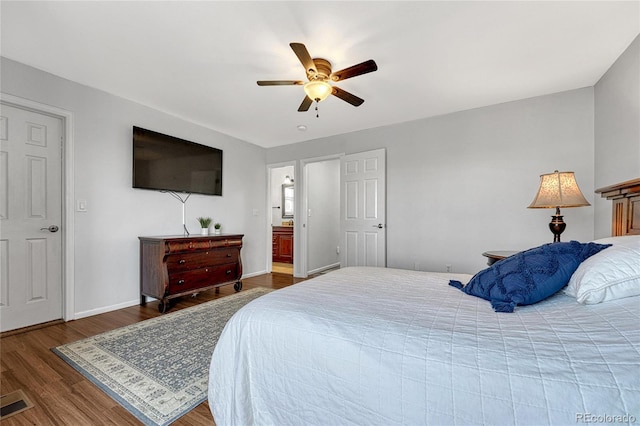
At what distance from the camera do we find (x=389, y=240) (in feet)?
13.7

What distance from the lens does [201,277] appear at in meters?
3.50

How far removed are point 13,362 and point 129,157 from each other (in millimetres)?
2180

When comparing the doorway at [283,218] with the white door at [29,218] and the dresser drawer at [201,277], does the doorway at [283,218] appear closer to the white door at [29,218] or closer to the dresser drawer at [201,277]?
the dresser drawer at [201,277]

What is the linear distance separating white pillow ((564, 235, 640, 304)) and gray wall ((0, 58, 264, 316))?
155 inches

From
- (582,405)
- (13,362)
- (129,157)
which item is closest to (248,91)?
(129,157)

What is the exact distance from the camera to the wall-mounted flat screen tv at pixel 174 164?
3.35 metres

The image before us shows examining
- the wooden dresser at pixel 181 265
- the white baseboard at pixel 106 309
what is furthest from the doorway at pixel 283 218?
the white baseboard at pixel 106 309

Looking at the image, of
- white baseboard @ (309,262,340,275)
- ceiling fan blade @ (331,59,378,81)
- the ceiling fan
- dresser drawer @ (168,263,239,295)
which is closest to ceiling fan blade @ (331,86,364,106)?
the ceiling fan

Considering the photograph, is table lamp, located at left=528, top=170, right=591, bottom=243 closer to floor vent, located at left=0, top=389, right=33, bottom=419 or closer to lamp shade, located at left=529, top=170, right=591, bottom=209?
lamp shade, located at left=529, top=170, right=591, bottom=209

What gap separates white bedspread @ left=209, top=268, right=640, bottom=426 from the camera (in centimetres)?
72

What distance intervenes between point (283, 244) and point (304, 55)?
4.89 meters

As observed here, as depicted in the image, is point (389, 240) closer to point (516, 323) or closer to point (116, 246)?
point (516, 323)

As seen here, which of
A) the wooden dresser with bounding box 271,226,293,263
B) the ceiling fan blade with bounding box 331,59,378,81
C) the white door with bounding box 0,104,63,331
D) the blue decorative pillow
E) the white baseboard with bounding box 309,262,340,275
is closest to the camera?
the blue decorative pillow

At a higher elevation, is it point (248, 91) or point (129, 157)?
point (248, 91)
